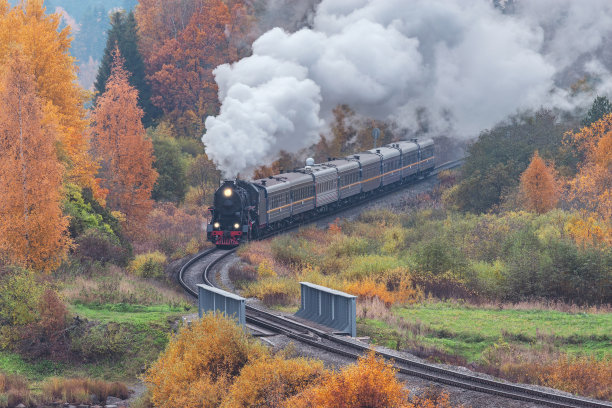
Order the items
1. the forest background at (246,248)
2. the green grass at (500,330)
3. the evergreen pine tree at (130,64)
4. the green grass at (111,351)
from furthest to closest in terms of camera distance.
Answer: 1. the evergreen pine tree at (130,64)
2. the forest background at (246,248)
3. the green grass at (111,351)
4. the green grass at (500,330)

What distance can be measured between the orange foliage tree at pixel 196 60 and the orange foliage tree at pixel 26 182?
38.1 m

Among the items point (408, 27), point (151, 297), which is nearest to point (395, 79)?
point (408, 27)

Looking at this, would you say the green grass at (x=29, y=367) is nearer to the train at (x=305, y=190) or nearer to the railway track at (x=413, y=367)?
the railway track at (x=413, y=367)

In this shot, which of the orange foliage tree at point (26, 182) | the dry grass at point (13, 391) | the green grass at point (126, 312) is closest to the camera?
the dry grass at point (13, 391)

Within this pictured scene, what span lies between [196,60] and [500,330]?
49.5m

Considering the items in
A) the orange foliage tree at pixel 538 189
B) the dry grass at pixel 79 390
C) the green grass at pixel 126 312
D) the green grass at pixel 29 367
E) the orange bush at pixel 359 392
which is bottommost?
the dry grass at pixel 79 390

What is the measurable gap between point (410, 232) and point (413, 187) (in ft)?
52.7

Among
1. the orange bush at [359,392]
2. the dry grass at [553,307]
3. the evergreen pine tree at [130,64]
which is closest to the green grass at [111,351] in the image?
the orange bush at [359,392]

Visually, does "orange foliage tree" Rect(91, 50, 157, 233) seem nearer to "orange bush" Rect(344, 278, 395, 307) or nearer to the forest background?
the forest background

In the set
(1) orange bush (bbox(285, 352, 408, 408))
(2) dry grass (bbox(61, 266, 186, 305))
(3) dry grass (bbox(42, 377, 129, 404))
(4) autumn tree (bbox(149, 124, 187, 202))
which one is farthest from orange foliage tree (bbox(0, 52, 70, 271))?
(4) autumn tree (bbox(149, 124, 187, 202))

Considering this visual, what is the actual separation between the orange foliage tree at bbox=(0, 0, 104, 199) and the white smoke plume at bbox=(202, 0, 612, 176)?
251 inches

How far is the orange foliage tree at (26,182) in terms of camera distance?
2752 cm

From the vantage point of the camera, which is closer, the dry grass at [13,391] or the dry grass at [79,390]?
the dry grass at [13,391]

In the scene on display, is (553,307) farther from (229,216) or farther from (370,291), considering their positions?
(229,216)
